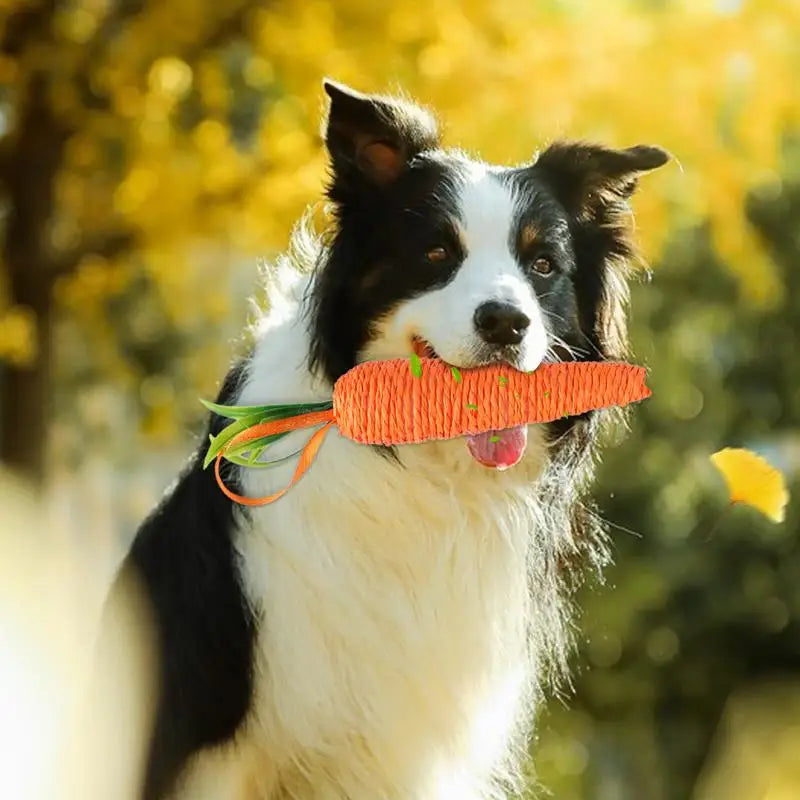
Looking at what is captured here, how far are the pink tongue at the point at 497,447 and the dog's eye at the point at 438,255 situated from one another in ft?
1.22

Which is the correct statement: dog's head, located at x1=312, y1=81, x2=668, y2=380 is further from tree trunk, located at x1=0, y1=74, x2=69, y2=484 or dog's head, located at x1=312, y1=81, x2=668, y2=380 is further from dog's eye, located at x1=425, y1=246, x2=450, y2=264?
tree trunk, located at x1=0, y1=74, x2=69, y2=484

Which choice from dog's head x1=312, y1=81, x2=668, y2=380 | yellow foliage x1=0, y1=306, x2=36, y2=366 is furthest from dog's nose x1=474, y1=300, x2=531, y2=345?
yellow foliage x1=0, y1=306, x2=36, y2=366

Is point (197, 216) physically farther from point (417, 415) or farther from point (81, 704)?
point (417, 415)

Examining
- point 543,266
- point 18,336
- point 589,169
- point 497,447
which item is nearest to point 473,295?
point 543,266

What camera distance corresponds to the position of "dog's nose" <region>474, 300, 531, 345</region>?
2.45m

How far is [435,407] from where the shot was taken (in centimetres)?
265

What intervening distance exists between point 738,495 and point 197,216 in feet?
14.3

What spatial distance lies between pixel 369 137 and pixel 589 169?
1.64 feet

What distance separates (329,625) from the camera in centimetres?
285

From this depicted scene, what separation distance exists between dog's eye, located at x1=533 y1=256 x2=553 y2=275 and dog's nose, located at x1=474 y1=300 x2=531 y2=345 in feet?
0.76

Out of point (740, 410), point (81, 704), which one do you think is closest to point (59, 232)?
point (81, 704)

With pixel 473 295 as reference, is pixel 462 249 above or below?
above

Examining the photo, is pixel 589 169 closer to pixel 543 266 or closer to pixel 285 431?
pixel 543 266

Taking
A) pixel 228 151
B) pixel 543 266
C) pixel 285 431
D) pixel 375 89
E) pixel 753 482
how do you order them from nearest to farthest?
pixel 753 482 < pixel 543 266 < pixel 285 431 < pixel 375 89 < pixel 228 151
